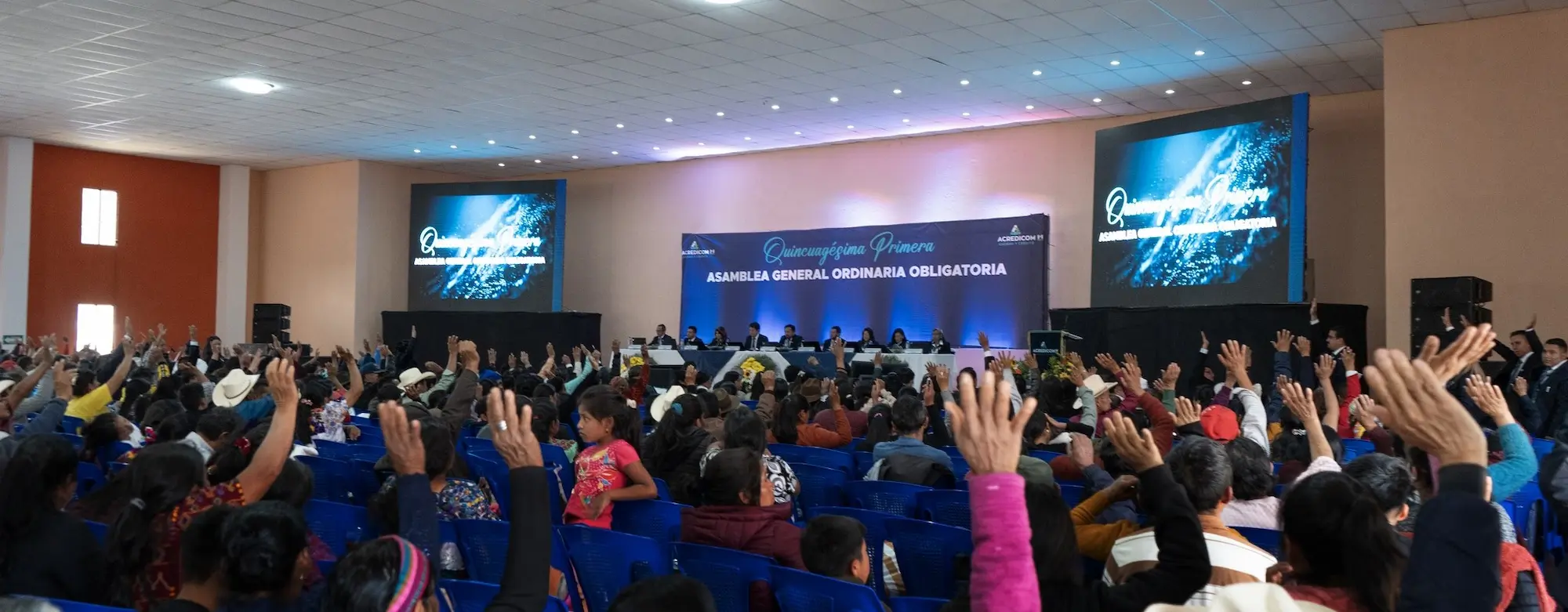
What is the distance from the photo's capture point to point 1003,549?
1777 mm

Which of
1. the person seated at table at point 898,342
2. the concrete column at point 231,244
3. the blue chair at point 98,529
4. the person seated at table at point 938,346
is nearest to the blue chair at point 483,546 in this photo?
the blue chair at point 98,529

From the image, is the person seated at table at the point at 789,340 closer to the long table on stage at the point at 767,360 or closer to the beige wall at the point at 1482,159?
the long table on stage at the point at 767,360

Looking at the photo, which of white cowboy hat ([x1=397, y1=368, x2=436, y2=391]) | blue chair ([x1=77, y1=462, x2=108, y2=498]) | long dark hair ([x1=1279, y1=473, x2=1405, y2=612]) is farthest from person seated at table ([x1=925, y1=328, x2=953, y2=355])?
long dark hair ([x1=1279, y1=473, x2=1405, y2=612])

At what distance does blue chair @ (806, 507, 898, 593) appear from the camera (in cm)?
422

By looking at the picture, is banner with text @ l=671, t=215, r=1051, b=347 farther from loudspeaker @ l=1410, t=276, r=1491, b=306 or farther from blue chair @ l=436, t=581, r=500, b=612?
blue chair @ l=436, t=581, r=500, b=612

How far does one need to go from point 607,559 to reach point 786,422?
3.03 m

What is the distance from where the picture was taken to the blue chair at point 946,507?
15.1ft

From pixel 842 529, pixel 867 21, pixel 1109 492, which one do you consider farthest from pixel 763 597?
pixel 867 21

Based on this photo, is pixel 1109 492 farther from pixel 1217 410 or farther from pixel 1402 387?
pixel 1217 410

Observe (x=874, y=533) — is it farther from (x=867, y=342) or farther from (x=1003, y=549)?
(x=867, y=342)

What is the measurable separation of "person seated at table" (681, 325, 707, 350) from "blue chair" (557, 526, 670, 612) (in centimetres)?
1355

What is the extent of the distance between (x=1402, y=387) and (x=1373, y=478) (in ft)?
5.52

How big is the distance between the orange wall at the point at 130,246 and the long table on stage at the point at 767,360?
10.0 meters

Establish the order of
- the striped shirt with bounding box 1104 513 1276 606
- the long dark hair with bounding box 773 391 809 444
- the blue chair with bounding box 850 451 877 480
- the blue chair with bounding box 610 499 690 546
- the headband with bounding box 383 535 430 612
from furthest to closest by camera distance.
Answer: the long dark hair with bounding box 773 391 809 444, the blue chair with bounding box 850 451 877 480, the blue chair with bounding box 610 499 690 546, the striped shirt with bounding box 1104 513 1276 606, the headband with bounding box 383 535 430 612
